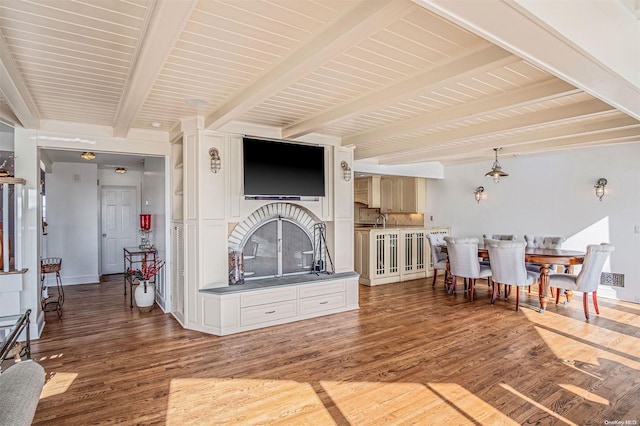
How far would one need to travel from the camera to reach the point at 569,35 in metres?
1.75

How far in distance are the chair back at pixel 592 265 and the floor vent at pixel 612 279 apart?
145cm

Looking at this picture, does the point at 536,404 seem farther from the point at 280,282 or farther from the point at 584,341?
the point at 280,282

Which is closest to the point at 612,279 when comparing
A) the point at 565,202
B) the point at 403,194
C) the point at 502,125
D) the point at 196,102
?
the point at 565,202

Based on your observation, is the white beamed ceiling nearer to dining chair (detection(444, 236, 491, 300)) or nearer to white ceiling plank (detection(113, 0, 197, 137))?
white ceiling plank (detection(113, 0, 197, 137))

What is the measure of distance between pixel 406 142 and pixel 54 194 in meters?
6.49

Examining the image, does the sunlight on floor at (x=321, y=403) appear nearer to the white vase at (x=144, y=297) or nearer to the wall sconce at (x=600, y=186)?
the white vase at (x=144, y=297)

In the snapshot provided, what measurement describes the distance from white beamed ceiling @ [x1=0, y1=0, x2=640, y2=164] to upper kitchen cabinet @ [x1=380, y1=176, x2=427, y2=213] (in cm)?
412

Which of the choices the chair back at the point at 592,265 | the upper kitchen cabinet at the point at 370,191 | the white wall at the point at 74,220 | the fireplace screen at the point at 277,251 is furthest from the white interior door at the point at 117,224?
the chair back at the point at 592,265

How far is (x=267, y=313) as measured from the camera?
4.39 metres

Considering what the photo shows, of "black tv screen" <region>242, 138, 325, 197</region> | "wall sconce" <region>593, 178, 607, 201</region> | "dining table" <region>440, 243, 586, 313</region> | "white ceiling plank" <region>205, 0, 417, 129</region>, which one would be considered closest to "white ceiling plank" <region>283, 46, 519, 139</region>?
"black tv screen" <region>242, 138, 325, 197</region>

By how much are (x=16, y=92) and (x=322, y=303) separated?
148 inches

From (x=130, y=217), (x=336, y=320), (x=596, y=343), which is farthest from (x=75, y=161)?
(x=596, y=343)

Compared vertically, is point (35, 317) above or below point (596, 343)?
above

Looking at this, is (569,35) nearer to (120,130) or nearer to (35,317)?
(120,130)
